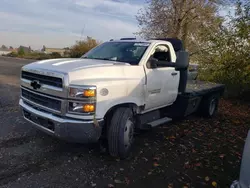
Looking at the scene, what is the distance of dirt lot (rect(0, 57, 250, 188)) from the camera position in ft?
10.6

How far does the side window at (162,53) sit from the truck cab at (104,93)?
0.07ft

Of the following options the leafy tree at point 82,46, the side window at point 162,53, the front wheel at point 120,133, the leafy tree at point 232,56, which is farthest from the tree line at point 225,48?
the leafy tree at point 82,46

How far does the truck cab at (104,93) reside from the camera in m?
3.22

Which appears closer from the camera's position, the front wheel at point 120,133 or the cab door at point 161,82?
the front wheel at point 120,133

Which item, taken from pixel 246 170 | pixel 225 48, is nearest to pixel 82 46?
pixel 225 48

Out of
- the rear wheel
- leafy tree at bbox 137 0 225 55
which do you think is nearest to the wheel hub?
the rear wheel

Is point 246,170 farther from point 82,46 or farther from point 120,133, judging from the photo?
point 82,46

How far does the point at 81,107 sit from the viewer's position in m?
3.20

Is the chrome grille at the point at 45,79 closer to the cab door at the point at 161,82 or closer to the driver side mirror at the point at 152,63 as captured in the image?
the cab door at the point at 161,82

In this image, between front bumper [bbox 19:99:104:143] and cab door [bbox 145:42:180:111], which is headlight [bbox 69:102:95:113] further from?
cab door [bbox 145:42:180:111]

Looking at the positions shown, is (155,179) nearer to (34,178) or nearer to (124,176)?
(124,176)

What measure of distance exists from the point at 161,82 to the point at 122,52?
1.00 metres

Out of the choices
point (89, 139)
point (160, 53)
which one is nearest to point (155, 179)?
point (89, 139)

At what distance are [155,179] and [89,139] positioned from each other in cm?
115
